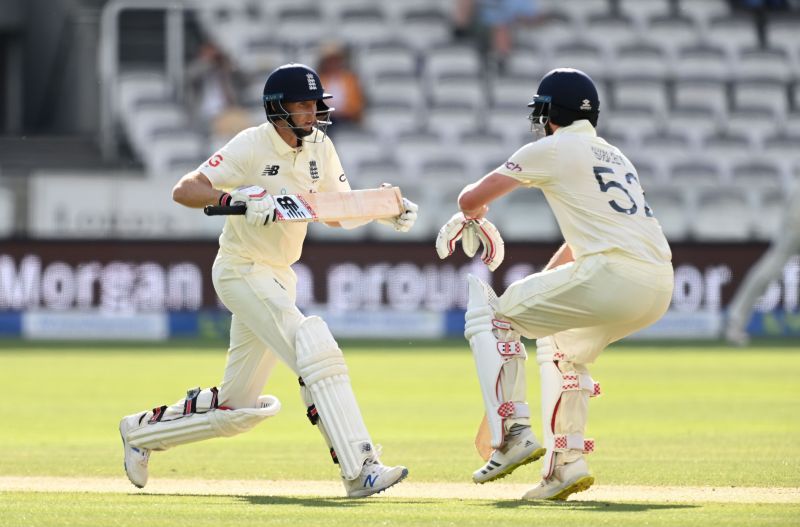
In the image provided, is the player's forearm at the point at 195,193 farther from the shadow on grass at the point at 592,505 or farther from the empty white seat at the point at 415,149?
the empty white seat at the point at 415,149

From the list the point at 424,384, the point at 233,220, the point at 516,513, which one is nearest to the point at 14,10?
the point at 424,384

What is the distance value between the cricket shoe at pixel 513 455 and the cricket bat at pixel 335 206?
1.14 meters

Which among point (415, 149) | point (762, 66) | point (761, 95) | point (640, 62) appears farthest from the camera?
point (762, 66)

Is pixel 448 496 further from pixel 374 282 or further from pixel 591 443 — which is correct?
pixel 374 282

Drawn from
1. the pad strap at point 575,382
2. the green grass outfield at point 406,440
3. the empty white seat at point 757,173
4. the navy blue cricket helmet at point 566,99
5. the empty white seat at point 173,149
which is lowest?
the green grass outfield at point 406,440

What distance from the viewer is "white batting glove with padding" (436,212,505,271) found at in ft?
21.1

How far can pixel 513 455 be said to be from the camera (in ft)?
19.9

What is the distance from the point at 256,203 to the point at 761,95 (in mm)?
16176

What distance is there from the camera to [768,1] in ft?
76.5

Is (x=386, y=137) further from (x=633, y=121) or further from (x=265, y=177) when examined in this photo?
(x=265, y=177)

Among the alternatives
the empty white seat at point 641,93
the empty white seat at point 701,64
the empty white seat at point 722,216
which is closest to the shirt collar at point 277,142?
the empty white seat at point 722,216

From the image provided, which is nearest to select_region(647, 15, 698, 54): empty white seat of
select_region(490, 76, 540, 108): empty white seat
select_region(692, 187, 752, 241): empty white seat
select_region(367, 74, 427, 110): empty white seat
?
select_region(490, 76, 540, 108): empty white seat

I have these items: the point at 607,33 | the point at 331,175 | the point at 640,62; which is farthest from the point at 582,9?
the point at 331,175

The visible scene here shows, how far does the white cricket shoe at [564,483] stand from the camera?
6.11m
